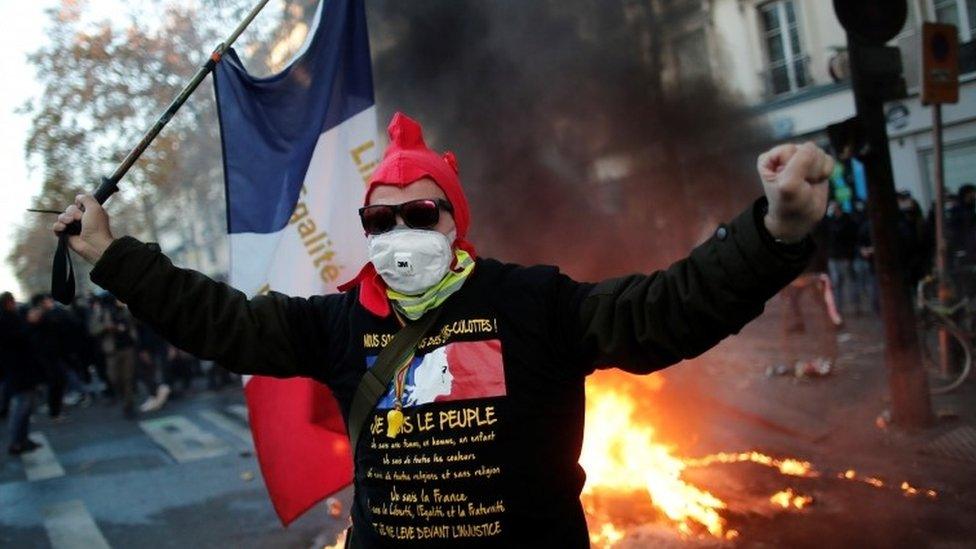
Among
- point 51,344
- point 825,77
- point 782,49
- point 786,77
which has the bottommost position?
point 51,344

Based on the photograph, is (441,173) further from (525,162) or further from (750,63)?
(750,63)

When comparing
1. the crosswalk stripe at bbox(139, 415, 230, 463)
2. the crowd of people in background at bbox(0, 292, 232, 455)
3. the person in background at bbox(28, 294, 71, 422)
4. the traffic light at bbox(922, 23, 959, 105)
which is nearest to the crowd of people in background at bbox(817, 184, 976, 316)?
the traffic light at bbox(922, 23, 959, 105)

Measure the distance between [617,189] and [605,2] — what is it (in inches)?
64.3

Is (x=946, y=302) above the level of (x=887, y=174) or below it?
below

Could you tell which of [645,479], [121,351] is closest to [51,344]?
[121,351]

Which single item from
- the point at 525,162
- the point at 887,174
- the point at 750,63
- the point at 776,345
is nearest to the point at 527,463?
the point at 887,174

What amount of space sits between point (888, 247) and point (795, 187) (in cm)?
474

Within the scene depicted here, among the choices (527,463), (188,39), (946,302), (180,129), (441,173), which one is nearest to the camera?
(527,463)

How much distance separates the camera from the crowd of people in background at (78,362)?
325 inches

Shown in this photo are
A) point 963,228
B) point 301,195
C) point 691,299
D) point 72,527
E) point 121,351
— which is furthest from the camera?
point 121,351

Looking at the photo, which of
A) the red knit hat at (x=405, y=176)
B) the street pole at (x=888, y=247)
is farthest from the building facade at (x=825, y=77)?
the red knit hat at (x=405, y=176)

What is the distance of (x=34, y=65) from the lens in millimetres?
14820

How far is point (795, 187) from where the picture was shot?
1.41m

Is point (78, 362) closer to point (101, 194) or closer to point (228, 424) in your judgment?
point (228, 424)
